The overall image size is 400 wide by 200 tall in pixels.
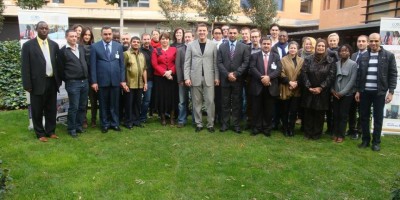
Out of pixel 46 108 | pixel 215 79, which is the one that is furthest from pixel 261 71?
pixel 46 108

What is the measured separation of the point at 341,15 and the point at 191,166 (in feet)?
66.5

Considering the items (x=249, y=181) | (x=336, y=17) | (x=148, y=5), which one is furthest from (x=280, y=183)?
(x=148, y=5)

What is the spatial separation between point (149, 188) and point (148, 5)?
2716 cm

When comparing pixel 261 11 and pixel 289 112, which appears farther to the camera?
pixel 261 11

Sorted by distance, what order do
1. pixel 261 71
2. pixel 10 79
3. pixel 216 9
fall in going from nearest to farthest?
pixel 261 71 < pixel 10 79 < pixel 216 9

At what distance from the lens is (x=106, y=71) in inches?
257

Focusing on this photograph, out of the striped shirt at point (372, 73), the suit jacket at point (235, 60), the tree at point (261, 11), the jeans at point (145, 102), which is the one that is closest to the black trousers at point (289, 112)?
the suit jacket at point (235, 60)

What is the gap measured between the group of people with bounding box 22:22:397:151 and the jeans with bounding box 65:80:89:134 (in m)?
0.02

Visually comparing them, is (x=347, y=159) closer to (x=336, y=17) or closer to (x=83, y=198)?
(x=83, y=198)

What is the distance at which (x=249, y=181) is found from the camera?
15.4ft

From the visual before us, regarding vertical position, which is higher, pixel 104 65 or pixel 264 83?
pixel 104 65

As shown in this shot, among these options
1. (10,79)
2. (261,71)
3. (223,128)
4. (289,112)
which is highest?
(261,71)

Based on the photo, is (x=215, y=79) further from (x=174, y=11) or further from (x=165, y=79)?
(x=174, y=11)

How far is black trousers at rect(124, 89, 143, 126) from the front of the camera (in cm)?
705
